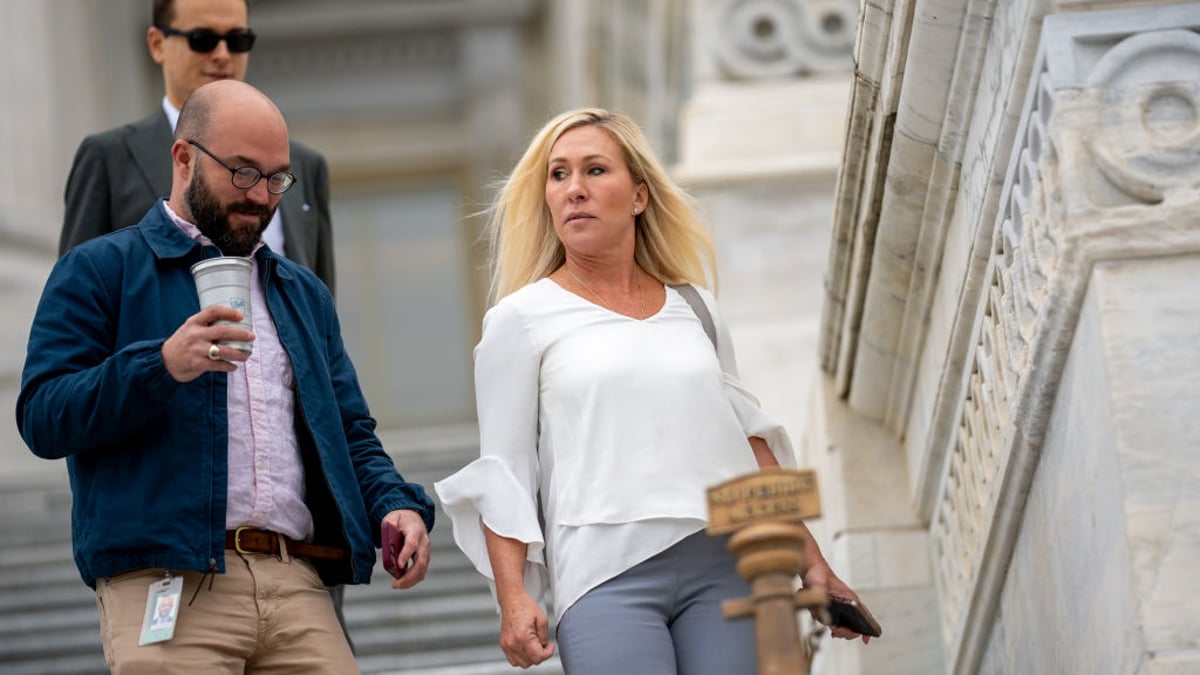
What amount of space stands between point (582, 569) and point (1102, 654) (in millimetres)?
989

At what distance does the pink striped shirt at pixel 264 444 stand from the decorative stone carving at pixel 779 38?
618cm

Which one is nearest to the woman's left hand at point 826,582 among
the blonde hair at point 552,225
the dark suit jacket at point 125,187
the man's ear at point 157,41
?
the blonde hair at point 552,225

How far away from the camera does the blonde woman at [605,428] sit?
393 cm

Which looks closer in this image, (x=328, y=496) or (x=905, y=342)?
(x=328, y=496)

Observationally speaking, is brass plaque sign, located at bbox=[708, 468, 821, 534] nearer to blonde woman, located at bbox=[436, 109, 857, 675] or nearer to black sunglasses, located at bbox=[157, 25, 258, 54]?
blonde woman, located at bbox=[436, 109, 857, 675]

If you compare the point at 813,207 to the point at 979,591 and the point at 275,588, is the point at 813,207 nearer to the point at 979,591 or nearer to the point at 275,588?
the point at 979,591

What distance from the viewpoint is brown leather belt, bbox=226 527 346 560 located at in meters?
3.93

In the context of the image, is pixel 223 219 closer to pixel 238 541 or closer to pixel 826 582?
pixel 238 541

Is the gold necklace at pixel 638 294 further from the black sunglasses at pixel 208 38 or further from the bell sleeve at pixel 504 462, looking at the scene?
the black sunglasses at pixel 208 38

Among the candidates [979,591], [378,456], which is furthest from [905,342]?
[378,456]

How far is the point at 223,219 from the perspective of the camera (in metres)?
4.05

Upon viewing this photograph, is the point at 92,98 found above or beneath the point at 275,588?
beneath

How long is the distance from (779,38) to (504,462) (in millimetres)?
6338

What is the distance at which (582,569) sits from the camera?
3975mm
